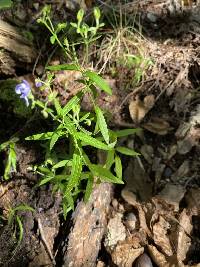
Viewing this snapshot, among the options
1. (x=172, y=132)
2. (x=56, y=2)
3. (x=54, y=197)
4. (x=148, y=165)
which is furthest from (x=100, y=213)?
(x=56, y=2)

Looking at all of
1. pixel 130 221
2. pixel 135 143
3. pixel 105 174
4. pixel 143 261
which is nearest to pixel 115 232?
pixel 130 221

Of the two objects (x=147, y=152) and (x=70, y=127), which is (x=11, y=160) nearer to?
(x=70, y=127)

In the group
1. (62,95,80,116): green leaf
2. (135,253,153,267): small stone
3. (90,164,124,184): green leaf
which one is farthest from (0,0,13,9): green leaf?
(135,253,153,267): small stone

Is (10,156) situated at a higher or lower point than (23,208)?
higher

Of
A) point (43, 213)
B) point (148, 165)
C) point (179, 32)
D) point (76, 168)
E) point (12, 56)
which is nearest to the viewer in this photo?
point (76, 168)

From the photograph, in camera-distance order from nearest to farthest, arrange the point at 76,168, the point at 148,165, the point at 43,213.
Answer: the point at 76,168, the point at 43,213, the point at 148,165

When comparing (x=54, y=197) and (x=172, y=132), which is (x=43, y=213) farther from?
(x=172, y=132)
